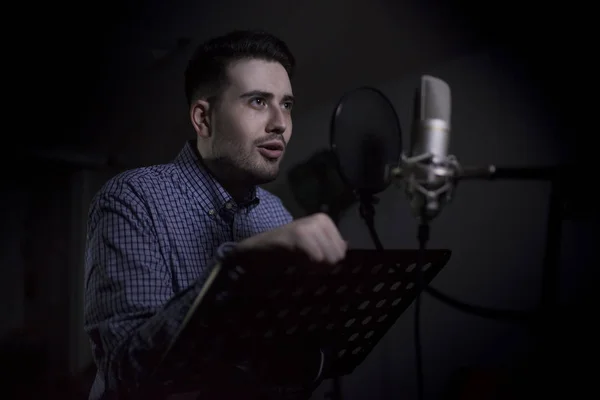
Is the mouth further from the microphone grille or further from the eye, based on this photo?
the microphone grille

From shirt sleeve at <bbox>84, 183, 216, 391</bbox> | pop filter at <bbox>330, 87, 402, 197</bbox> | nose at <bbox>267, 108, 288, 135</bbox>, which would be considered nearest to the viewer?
shirt sleeve at <bbox>84, 183, 216, 391</bbox>

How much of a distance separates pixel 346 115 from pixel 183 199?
0.42 metres

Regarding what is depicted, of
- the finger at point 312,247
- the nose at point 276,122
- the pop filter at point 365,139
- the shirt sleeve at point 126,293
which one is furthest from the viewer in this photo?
the nose at point 276,122

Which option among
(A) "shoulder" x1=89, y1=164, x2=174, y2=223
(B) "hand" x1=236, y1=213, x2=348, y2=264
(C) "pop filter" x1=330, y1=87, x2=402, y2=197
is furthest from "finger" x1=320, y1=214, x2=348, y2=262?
(A) "shoulder" x1=89, y1=164, x2=174, y2=223

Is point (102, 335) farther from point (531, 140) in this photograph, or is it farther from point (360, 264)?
point (531, 140)

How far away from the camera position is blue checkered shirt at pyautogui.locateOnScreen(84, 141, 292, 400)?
0.72 m

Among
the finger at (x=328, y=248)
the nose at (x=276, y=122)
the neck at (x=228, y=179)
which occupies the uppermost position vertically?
the nose at (x=276, y=122)

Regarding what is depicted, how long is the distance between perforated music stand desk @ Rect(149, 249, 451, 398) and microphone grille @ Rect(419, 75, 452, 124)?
175mm

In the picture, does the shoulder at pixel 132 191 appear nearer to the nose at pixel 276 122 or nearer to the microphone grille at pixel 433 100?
the nose at pixel 276 122

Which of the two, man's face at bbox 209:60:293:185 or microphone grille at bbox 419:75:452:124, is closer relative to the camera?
microphone grille at bbox 419:75:452:124

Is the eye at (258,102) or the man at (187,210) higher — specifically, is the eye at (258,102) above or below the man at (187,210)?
above

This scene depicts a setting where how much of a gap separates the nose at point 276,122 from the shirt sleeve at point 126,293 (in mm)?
329

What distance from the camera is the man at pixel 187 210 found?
780mm

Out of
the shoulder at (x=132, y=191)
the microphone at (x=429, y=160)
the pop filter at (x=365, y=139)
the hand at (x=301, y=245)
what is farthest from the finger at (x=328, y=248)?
the shoulder at (x=132, y=191)
